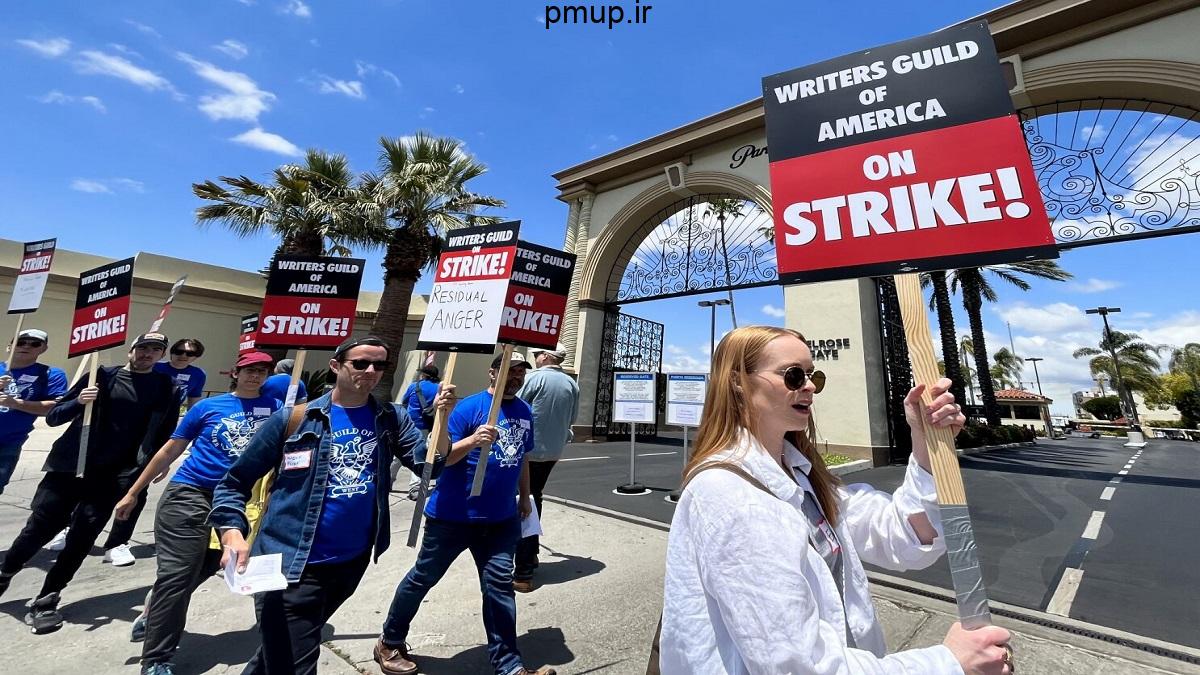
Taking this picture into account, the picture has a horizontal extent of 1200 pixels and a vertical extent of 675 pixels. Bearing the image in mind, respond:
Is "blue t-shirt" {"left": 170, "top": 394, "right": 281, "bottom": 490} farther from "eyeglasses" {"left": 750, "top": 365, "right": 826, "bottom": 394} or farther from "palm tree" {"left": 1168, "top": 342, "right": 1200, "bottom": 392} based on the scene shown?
"palm tree" {"left": 1168, "top": 342, "right": 1200, "bottom": 392}

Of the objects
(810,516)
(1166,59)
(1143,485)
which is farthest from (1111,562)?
(1166,59)

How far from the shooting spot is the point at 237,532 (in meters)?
2.08

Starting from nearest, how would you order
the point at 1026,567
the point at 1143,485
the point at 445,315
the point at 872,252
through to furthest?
the point at 872,252, the point at 445,315, the point at 1026,567, the point at 1143,485

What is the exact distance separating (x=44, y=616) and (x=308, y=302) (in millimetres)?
2814

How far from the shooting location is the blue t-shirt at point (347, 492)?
2.27 meters

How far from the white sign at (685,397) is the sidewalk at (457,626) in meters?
3.07

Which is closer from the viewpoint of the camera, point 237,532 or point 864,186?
point 864,186

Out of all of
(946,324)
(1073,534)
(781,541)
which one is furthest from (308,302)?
(946,324)

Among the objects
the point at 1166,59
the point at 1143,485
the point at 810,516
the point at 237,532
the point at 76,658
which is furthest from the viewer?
the point at 1143,485

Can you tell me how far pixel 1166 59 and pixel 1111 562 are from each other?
9.31 metres

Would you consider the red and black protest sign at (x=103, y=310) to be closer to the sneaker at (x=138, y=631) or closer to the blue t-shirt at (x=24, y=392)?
the blue t-shirt at (x=24, y=392)

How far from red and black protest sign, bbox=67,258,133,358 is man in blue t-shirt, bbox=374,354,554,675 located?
4.00 meters

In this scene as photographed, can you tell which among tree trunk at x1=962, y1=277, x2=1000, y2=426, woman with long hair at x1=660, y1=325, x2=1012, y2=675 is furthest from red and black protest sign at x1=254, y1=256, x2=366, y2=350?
tree trunk at x1=962, y1=277, x2=1000, y2=426

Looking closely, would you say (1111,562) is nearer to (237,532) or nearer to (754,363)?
(754,363)
